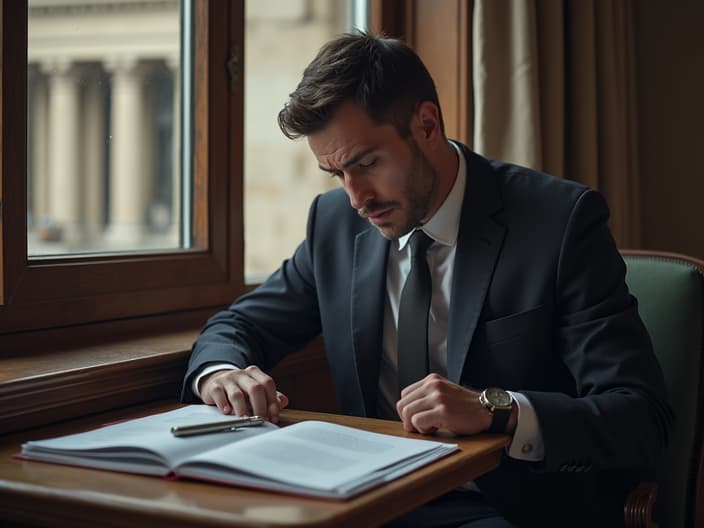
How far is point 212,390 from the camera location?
65.7 inches

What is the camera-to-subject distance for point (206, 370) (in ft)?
5.81

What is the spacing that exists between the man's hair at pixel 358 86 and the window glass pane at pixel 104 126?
0.53 meters

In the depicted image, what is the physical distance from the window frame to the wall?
161 centimetres

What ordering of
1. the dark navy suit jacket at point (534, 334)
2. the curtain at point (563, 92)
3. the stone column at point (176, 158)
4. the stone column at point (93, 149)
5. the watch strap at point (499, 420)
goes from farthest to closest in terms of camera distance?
1. the curtain at point (563, 92)
2. the stone column at point (176, 158)
3. the stone column at point (93, 149)
4. the dark navy suit jacket at point (534, 334)
5. the watch strap at point (499, 420)

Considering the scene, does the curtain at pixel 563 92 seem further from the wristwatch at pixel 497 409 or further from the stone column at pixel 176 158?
the wristwatch at pixel 497 409

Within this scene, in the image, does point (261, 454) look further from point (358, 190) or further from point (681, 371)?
point (681, 371)

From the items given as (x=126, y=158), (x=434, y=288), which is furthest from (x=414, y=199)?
(x=126, y=158)

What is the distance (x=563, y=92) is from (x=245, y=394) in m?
1.74

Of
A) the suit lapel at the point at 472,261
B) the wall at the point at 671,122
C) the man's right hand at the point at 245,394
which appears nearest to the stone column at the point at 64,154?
the man's right hand at the point at 245,394

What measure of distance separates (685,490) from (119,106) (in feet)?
5.00

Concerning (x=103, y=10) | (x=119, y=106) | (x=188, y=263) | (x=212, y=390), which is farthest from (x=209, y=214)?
(x=212, y=390)

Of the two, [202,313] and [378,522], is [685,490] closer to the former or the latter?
[378,522]

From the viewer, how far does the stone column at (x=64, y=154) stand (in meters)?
1.99

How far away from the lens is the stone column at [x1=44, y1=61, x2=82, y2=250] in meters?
1.99
